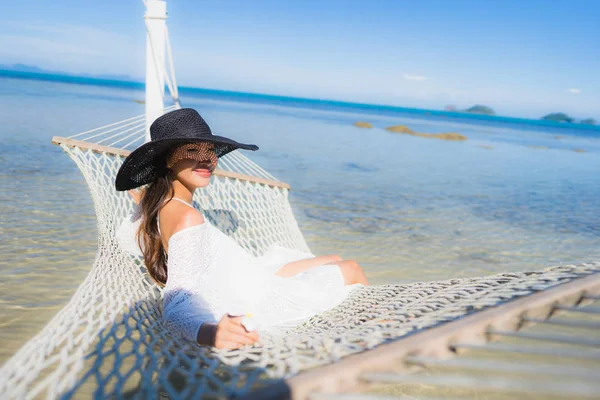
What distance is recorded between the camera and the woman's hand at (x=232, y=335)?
1325mm

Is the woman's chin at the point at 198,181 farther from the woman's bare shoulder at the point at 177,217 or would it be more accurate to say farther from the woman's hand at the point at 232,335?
the woman's hand at the point at 232,335

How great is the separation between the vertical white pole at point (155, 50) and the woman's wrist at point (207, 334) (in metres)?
1.69

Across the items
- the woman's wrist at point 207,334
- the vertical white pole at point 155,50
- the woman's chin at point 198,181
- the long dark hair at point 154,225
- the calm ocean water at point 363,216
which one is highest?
the vertical white pole at point 155,50

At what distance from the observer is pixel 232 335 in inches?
52.5

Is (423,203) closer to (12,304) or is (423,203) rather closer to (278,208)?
(278,208)

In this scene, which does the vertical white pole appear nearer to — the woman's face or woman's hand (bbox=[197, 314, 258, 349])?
the woman's face

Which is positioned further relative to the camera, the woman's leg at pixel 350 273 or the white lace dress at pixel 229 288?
the woman's leg at pixel 350 273

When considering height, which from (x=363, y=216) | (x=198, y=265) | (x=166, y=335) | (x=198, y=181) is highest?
(x=198, y=181)

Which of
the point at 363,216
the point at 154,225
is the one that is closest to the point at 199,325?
the point at 154,225

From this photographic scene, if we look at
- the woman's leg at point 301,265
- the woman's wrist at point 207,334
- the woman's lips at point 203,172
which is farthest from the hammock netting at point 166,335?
the woman's lips at point 203,172

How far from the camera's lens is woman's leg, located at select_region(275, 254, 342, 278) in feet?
6.92

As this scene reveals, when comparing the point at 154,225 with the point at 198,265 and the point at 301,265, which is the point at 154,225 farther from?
the point at 301,265

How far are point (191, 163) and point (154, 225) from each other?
271 millimetres

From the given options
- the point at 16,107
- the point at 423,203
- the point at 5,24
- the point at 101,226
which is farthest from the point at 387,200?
the point at 5,24
